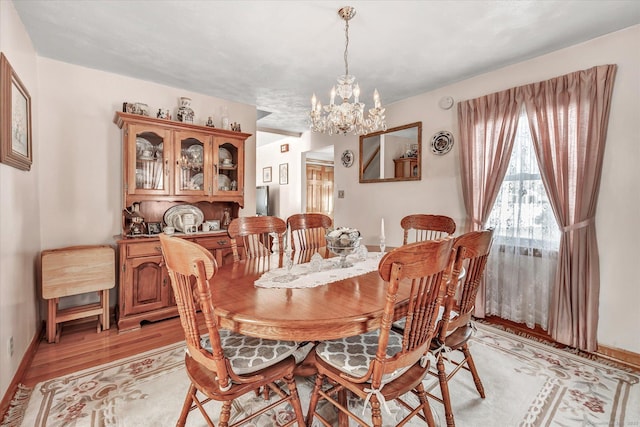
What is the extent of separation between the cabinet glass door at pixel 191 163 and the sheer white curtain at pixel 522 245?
9.88 ft

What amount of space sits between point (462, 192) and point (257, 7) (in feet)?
8.22

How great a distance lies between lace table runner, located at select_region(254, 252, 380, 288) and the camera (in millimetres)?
1563

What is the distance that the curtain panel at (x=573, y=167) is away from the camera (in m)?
2.28

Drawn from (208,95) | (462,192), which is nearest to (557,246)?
(462,192)

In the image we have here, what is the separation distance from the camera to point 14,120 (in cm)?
198

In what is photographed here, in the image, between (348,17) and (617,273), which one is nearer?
(348,17)

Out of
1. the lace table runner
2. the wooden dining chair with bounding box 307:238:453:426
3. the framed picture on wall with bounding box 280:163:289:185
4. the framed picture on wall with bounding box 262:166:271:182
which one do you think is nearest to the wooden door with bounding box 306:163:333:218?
the framed picture on wall with bounding box 280:163:289:185

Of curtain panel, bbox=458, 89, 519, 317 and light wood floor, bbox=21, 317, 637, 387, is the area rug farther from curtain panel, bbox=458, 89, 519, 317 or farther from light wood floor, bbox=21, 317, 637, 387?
curtain panel, bbox=458, 89, 519, 317

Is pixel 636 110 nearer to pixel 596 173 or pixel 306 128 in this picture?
pixel 596 173

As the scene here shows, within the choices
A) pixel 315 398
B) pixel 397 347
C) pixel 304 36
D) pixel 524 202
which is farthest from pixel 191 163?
pixel 524 202

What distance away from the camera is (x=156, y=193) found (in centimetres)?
297

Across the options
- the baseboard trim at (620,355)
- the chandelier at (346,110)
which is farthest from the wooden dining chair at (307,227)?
the baseboard trim at (620,355)

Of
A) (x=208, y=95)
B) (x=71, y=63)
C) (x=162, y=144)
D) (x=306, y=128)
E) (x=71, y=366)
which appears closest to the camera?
(x=71, y=366)

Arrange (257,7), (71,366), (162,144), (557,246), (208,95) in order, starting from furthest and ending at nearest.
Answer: (208,95), (162,144), (557,246), (71,366), (257,7)
